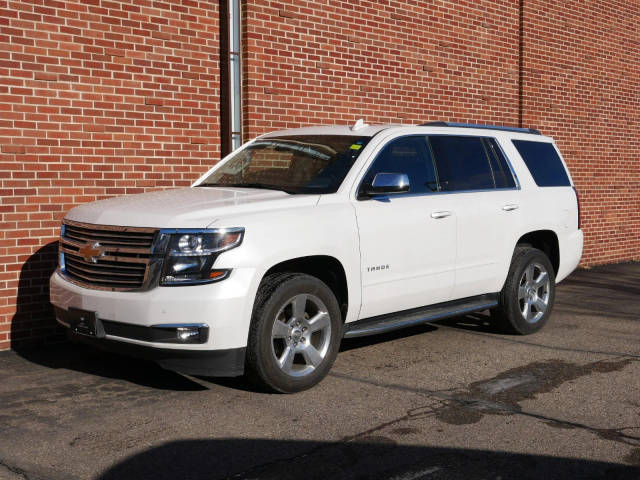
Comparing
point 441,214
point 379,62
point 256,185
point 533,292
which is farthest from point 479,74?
point 256,185

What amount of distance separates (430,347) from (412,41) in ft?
17.8

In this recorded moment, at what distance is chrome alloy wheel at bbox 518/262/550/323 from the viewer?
26.2 ft

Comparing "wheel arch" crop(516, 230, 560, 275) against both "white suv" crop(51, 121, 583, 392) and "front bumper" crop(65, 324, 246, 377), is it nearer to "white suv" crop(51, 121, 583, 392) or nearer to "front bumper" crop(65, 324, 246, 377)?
"white suv" crop(51, 121, 583, 392)

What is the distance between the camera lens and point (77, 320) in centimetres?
571

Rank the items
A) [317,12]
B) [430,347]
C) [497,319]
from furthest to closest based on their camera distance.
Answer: [317,12]
[497,319]
[430,347]

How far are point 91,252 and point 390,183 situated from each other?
2.25 meters

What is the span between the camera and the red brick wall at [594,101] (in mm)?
13562

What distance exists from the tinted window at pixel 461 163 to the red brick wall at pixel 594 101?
606cm

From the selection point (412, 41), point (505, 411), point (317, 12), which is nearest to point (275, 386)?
point (505, 411)

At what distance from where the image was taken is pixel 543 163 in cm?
836

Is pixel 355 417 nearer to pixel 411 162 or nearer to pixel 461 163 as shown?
pixel 411 162

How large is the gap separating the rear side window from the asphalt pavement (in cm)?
167

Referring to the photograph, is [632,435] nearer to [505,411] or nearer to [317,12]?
[505,411]

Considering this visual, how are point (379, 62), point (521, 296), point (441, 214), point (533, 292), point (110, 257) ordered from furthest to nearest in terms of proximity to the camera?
point (379, 62) < point (533, 292) < point (521, 296) < point (441, 214) < point (110, 257)
